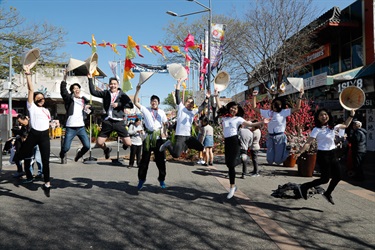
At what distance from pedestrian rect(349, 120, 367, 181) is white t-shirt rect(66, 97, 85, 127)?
7175 mm

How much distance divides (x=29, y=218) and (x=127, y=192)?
Answer: 2.15m

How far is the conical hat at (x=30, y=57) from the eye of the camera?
5.67m

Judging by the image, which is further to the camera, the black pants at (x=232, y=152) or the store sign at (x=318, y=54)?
the store sign at (x=318, y=54)

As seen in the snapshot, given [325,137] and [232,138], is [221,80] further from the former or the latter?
[325,137]

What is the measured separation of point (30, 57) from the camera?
19.1 ft

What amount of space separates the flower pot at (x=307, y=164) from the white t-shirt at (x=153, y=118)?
4627 mm

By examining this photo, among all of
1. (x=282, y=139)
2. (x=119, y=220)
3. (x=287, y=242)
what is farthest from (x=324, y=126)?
(x=119, y=220)

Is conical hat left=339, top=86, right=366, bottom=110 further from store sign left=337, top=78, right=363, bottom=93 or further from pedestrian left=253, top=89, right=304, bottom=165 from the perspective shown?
store sign left=337, top=78, right=363, bottom=93

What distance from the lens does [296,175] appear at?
950cm

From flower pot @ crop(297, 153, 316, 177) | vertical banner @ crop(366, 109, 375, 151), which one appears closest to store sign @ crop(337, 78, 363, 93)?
vertical banner @ crop(366, 109, 375, 151)

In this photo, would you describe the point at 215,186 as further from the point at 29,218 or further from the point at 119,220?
the point at 29,218

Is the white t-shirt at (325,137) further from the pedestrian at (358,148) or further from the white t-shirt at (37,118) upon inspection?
the white t-shirt at (37,118)

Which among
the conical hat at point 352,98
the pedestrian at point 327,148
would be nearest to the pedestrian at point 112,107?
the pedestrian at point 327,148

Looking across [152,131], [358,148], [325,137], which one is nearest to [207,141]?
[358,148]
